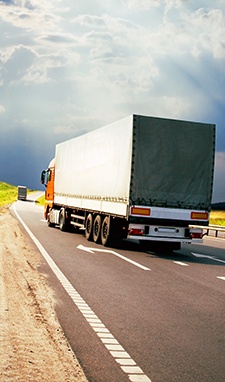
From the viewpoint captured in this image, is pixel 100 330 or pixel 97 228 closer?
pixel 100 330

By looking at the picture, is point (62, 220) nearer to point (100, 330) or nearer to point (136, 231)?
point (136, 231)

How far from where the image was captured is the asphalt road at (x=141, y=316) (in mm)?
5820

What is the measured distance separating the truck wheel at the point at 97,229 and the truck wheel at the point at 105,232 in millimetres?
342

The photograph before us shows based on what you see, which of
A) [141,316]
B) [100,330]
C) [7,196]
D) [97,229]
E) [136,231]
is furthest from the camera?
[7,196]

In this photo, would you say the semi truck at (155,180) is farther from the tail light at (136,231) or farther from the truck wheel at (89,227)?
the truck wheel at (89,227)

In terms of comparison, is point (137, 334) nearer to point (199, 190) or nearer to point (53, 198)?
point (199, 190)

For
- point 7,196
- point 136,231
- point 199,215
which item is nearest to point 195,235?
point 199,215

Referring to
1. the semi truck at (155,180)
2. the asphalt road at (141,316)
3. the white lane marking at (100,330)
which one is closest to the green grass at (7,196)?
the semi truck at (155,180)

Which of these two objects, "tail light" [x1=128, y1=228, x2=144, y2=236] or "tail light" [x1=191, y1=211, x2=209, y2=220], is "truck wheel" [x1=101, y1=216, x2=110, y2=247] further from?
"tail light" [x1=191, y1=211, x2=209, y2=220]

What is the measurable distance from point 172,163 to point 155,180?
2.41ft

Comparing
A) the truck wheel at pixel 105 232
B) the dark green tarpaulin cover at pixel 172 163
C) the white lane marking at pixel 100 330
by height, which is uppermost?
the dark green tarpaulin cover at pixel 172 163

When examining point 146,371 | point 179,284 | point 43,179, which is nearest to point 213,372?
point 146,371

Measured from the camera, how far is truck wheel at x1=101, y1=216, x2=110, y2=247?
19.3 m

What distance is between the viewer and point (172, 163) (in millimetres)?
18359
